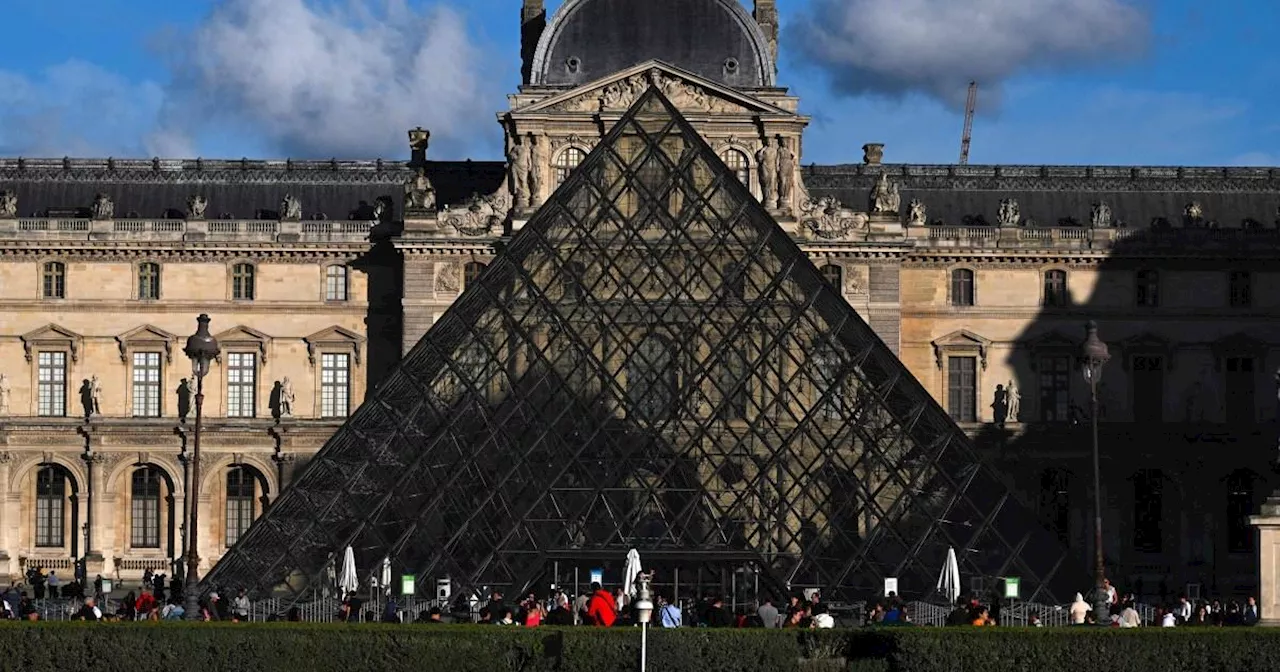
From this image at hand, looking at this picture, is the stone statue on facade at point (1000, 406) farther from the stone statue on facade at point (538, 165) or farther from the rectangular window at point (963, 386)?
the stone statue on facade at point (538, 165)

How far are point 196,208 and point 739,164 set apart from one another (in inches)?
493

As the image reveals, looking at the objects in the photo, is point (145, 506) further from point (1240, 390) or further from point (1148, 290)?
point (1240, 390)

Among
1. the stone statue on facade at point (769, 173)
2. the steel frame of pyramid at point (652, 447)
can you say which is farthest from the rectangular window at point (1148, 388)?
the steel frame of pyramid at point (652, 447)

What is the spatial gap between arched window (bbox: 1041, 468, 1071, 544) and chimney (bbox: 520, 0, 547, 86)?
1530 centimetres

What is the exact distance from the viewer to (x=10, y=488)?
218 feet

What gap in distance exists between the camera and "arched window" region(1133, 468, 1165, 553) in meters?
67.5

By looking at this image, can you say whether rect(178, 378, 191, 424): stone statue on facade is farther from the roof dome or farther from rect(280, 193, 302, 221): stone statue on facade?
the roof dome

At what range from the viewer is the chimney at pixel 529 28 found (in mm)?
69125

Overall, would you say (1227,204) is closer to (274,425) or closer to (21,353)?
(274,425)

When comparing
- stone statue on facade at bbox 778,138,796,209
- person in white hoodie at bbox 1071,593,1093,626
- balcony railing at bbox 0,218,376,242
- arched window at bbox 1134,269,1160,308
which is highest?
stone statue on facade at bbox 778,138,796,209

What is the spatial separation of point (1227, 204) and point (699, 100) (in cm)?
1379

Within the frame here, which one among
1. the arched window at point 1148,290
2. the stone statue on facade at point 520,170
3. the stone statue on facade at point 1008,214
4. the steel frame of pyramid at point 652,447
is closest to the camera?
the steel frame of pyramid at point 652,447

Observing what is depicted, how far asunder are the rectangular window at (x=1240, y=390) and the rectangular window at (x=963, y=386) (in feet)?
18.9

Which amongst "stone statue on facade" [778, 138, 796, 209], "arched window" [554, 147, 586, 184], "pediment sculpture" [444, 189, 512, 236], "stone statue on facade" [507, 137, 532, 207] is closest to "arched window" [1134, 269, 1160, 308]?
"stone statue on facade" [778, 138, 796, 209]
